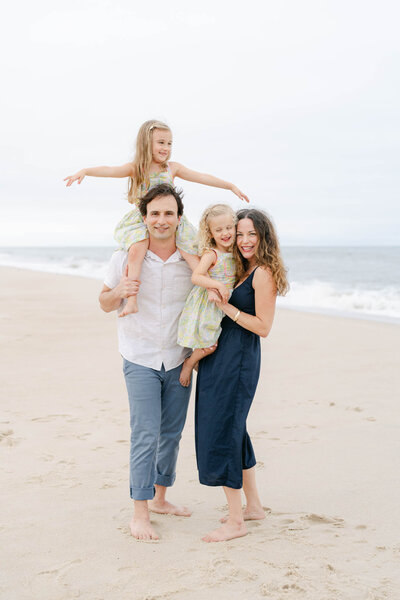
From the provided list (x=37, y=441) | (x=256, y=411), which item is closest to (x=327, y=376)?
(x=256, y=411)

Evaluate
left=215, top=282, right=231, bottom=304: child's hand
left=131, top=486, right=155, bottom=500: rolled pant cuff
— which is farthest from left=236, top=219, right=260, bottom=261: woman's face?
left=131, top=486, right=155, bottom=500: rolled pant cuff

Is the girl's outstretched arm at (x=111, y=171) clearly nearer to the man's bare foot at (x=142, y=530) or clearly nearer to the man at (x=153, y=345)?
the man at (x=153, y=345)

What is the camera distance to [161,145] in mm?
3994

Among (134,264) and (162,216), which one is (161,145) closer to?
(162,216)

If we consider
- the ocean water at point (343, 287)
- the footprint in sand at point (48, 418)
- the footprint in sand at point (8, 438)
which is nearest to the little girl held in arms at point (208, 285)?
the footprint in sand at point (8, 438)

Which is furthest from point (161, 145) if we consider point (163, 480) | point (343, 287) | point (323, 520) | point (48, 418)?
point (343, 287)

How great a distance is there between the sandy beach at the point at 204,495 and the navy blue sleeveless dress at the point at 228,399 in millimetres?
410

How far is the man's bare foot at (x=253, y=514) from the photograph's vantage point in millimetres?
3588

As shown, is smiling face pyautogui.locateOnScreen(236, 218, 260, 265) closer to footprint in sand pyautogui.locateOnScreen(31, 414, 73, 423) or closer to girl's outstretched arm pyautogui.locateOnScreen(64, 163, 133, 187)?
girl's outstretched arm pyautogui.locateOnScreen(64, 163, 133, 187)

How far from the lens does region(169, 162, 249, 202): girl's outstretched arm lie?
4254mm

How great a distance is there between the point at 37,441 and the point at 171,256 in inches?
85.2

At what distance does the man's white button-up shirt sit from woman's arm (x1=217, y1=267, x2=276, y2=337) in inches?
13.2

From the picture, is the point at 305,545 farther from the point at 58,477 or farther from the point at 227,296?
the point at 58,477

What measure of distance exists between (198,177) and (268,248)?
1.19 metres
